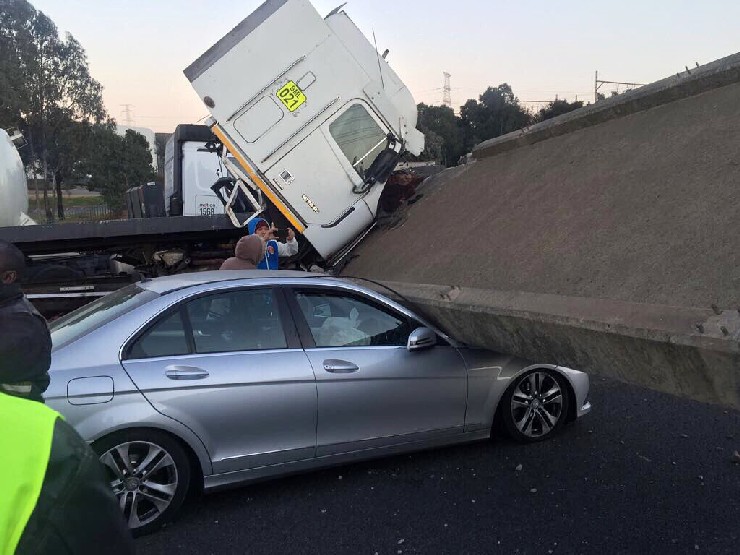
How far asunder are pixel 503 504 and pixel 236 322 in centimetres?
195

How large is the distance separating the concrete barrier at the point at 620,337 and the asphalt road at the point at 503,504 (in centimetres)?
96

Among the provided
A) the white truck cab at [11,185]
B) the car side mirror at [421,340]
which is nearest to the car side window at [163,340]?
the car side mirror at [421,340]

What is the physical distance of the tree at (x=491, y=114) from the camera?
112 ft

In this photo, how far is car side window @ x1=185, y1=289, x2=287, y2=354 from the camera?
3.75 metres

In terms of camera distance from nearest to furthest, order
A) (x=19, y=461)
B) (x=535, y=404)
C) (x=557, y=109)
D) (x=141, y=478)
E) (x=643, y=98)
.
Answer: (x=19, y=461)
(x=141, y=478)
(x=535, y=404)
(x=643, y=98)
(x=557, y=109)

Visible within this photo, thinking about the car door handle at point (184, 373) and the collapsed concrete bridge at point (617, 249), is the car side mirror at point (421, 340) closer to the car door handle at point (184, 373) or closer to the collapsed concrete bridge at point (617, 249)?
the collapsed concrete bridge at point (617, 249)

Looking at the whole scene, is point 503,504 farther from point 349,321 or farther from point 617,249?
point 617,249

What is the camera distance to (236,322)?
384 centimetres

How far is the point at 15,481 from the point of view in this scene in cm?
99

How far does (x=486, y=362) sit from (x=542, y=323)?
3.55ft

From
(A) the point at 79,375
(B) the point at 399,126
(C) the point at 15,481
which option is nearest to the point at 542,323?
(A) the point at 79,375

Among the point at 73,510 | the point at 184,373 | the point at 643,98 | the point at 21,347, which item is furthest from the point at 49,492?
the point at 643,98

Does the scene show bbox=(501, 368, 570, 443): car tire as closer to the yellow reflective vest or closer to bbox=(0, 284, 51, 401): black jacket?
bbox=(0, 284, 51, 401): black jacket

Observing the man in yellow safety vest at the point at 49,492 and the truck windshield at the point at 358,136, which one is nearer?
the man in yellow safety vest at the point at 49,492
